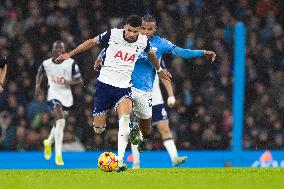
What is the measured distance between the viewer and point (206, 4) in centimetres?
2030

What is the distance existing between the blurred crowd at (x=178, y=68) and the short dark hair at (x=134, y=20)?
678 centimetres

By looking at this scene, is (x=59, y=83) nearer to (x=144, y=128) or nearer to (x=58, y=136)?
(x=58, y=136)

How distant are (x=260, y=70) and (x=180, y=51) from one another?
681 centimetres

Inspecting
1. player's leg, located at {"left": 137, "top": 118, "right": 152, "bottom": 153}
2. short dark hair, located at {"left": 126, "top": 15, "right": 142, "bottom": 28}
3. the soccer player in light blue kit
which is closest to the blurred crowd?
player's leg, located at {"left": 137, "top": 118, "right": 152, "bottom": 153}

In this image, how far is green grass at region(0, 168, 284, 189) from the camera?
952cm

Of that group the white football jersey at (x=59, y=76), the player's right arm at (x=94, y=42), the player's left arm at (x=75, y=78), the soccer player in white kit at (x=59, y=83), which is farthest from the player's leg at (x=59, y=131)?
the player's right arm at (x=94, y=42)

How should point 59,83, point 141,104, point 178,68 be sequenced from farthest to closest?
point 178,68
point 59,83
point 141,104

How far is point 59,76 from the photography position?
1562 cm

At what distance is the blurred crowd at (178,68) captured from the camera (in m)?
17.6

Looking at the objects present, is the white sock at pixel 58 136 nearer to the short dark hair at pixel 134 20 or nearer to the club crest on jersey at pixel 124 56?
the club crest on jersey at pixel 124 56

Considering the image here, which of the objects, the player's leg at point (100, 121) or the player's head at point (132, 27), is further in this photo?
the player's leg at point (100, 121)

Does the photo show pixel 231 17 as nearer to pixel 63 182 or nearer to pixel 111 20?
pixel 111 20

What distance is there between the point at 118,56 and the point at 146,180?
1.67 meters

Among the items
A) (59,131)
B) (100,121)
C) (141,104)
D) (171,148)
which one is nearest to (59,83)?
(59,131)
